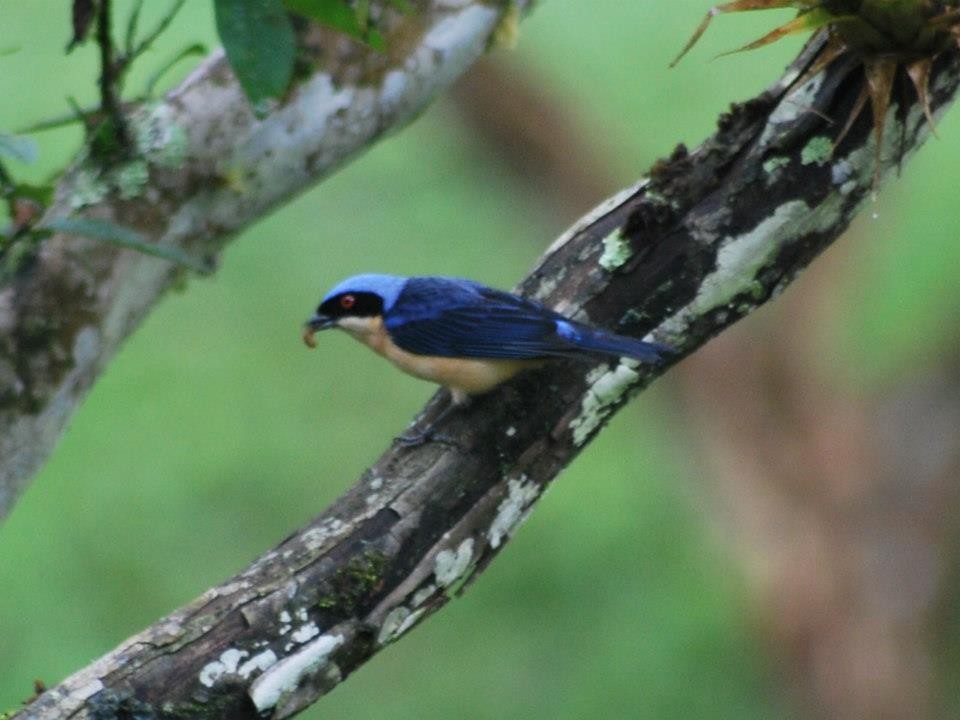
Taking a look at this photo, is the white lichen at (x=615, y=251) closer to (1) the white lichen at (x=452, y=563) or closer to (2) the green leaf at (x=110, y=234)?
(1) the white lichen at (x=452, y=563)

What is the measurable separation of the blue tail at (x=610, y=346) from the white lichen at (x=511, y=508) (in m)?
0.32

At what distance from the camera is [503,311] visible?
3975 millimetres

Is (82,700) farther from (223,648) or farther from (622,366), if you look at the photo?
(622,366)

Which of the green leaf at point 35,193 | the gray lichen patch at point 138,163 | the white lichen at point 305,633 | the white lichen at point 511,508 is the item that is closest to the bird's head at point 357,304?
the gray lichen patch at point 138,163

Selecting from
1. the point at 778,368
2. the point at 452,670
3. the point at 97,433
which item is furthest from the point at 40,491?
the point at 778,368

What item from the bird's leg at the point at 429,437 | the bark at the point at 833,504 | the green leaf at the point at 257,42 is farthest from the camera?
the bark at the point at 833,504

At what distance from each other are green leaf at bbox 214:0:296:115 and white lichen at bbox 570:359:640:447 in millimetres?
1121

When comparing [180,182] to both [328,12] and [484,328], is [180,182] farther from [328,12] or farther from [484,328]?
[328,12]

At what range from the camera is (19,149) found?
3.23 metres

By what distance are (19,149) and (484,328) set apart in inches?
50.9

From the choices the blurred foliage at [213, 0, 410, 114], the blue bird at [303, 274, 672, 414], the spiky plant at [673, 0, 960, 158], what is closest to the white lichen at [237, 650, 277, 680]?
the blue bird at [303, 274, 672, 414]

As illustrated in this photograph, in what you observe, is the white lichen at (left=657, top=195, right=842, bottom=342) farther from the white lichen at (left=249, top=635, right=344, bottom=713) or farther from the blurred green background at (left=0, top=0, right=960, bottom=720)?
the blurred green background at (left=0, top=0, right=960, bottom=720)

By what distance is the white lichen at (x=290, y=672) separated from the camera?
3.05 meters

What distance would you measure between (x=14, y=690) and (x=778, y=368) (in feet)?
12.4
